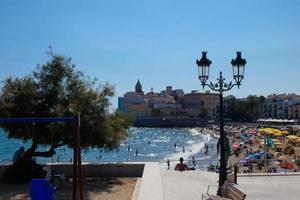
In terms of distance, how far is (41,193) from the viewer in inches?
442

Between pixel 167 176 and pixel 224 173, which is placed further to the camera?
pixel 167 176

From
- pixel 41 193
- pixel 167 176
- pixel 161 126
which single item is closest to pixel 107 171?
pixel 167 176

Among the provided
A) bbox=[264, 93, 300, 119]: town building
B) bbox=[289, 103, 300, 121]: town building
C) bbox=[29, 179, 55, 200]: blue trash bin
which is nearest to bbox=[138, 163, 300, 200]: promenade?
bbox=[29, 179, 55, 200]: blue trash bin

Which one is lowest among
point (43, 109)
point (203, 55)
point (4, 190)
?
point (4, 190)

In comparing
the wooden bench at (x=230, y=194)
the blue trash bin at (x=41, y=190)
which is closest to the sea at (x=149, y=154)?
the blue trash bin at (x=41, y=190)

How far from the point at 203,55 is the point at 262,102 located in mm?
180794

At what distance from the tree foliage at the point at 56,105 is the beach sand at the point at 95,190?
1877 mm

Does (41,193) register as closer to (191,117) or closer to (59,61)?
(59,61)

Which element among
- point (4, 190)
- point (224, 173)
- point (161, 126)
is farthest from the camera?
point (161, 126)

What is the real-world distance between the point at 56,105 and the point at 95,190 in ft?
14.1

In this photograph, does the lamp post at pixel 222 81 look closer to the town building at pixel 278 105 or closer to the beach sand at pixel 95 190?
the beach sand at pixel 95 190

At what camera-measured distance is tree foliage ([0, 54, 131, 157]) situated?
18.5m

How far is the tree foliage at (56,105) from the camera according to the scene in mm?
18516

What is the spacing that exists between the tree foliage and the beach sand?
188 cm
